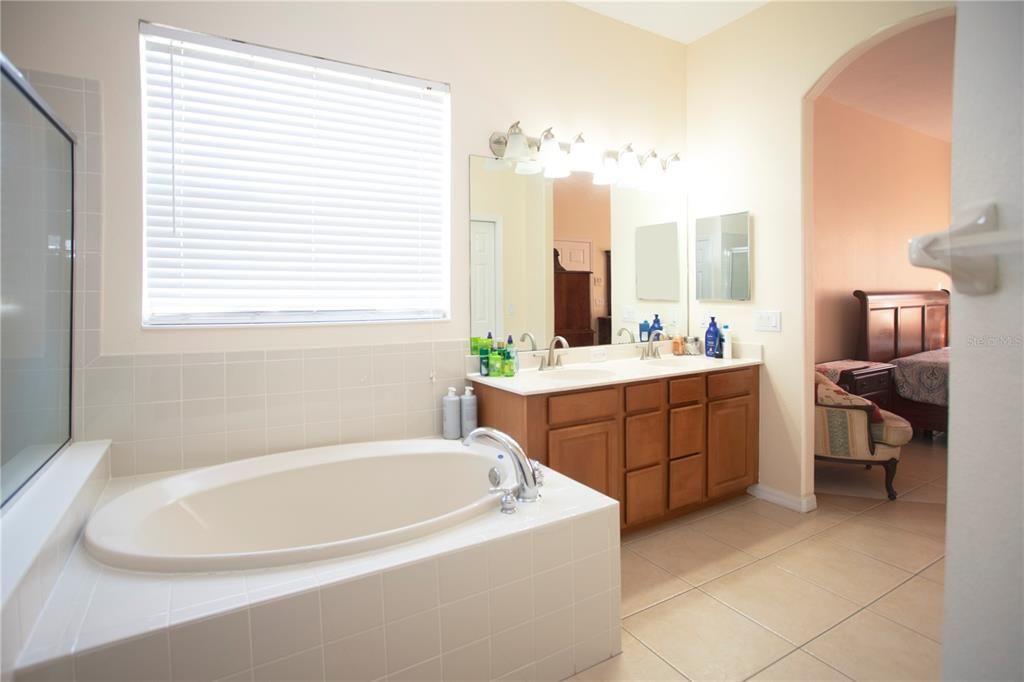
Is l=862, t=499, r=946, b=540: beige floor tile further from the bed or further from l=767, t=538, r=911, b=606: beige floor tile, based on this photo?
the bed

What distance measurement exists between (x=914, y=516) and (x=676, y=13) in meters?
3.18

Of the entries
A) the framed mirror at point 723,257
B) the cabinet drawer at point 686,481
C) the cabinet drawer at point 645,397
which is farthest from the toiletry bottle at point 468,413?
the framed mirror at point 723,257

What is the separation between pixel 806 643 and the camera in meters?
1.94

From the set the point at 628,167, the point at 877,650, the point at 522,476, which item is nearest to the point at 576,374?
the point at 522,476

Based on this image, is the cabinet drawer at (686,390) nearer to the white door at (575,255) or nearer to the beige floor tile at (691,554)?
the beige floor tile at (691,554)

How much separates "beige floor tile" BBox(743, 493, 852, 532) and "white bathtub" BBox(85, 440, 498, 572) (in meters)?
1.76

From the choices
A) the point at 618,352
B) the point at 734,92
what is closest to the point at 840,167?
the point at 734,92

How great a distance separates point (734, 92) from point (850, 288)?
2539mm

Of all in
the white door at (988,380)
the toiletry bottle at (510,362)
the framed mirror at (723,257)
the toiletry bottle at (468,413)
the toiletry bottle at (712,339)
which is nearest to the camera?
the white door at (988,380)

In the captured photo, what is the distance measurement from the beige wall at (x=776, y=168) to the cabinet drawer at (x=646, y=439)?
840mm

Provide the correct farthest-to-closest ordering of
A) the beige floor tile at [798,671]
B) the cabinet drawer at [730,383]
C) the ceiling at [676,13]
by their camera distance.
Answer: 1. the ceiling at [676,13]
2. the cabinet drawer at [730,383]
3. the beige floor tile at [798,671]

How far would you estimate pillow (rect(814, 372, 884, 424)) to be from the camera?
330 cm

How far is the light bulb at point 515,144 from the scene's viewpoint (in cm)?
290

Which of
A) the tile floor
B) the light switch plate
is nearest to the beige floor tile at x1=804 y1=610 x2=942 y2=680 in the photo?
the tile floor
